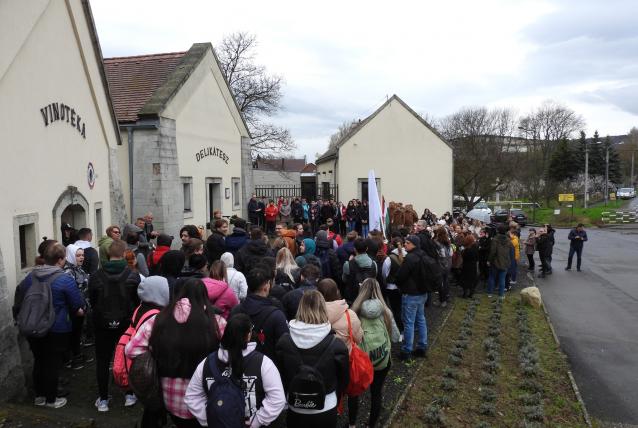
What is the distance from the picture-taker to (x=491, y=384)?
6992 mm

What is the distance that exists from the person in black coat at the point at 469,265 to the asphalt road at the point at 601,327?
195 centimetres

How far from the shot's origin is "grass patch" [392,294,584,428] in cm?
599

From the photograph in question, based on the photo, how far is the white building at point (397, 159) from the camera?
2895cm

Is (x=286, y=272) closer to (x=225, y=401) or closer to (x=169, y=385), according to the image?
(x=169, y=385)

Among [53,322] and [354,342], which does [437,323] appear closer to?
[354,342]

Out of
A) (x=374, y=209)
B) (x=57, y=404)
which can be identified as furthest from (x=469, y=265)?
(x=57, y=404)

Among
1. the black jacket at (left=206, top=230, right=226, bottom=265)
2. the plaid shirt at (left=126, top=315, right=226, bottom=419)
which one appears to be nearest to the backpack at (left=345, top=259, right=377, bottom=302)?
the black jacket at (left=206, top=230, right=226, bottom=265)

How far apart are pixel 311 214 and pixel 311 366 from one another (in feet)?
56.6

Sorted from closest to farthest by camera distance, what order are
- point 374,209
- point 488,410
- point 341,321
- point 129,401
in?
point 341,321 → point 129,401 → point 488,410 → point 374,209

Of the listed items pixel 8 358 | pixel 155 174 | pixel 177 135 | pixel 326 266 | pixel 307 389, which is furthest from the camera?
pixel 177 135

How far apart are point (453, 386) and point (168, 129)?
11.6 metres

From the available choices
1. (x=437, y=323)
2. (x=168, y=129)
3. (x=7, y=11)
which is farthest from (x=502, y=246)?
(x=7, y=11)

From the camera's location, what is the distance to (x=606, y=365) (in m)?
8.10

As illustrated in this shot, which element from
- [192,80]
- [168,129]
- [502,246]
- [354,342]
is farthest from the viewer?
[192,80]
